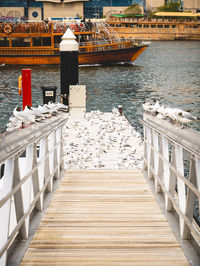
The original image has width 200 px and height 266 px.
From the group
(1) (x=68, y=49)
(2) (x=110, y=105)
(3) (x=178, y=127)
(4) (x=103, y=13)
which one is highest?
(4) (x=103, y=13)

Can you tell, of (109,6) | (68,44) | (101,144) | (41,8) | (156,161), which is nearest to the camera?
(156,161)

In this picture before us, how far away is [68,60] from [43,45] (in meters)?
27.8

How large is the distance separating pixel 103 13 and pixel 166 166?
125m

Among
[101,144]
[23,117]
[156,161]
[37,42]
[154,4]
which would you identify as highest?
[154,4]

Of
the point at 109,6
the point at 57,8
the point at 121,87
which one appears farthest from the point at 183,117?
the point at 109,6

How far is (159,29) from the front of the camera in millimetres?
100562

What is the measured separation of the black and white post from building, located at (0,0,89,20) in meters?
97.4

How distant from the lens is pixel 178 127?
3316 millimetres

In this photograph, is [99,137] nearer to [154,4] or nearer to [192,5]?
[192,5]

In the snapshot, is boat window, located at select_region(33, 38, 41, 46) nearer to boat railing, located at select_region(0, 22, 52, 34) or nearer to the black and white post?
boat railing, located at select_region(0, 22, 52, 34)

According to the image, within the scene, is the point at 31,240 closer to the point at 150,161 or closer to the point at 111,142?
the point at 150,161

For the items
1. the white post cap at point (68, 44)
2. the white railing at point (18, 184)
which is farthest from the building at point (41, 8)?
the white railing at point (18, 184)

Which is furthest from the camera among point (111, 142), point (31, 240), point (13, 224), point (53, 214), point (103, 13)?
point (103, 13)

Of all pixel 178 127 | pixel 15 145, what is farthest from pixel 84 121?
pixel 15 145
